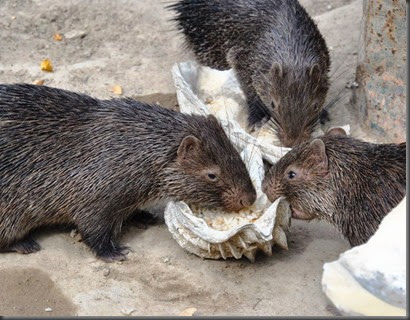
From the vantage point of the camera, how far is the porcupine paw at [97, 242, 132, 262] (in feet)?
24.4

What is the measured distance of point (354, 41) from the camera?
10766 mm

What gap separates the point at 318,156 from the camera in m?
7.11

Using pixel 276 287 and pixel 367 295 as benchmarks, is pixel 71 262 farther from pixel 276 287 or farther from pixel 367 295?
pixel 367 295

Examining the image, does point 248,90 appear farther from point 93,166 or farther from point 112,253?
point 112,253

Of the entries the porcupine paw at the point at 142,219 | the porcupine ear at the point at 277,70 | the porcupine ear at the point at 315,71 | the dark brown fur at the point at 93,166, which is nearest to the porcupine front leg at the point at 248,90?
the porcupine ear at the point at 277,70

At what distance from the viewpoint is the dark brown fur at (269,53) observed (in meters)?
8.82

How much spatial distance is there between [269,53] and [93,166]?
2.93m

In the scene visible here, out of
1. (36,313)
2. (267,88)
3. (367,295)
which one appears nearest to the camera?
(367,295)

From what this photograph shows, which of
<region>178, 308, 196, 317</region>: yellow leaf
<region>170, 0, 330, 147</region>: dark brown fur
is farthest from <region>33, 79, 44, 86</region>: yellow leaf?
<region>178, 308, 196, 317</region>: yellow leaf

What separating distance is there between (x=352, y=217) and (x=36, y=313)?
8.74 ft

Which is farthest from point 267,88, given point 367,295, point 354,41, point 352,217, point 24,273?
point 367,295

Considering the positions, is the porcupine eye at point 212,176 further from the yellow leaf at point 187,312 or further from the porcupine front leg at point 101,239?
the yellow leaf at point 187,312

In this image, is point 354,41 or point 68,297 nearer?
point 68,297

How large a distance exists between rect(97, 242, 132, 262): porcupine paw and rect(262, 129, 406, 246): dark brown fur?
1389 mm
